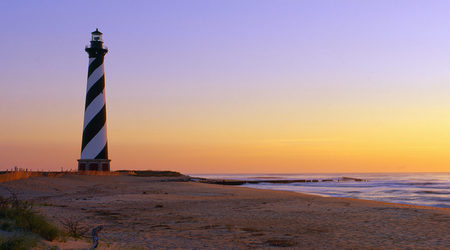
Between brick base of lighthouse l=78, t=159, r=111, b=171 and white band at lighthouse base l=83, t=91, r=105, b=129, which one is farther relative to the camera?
brick base of lighthouse l=78, t=159, r=111, b=171

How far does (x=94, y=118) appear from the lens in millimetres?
39062

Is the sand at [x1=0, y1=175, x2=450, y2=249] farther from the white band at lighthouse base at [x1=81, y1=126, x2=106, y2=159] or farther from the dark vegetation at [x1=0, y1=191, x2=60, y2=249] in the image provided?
the white band at lighthouse base at [x1=81, y1=126, x2=106, y2=159]

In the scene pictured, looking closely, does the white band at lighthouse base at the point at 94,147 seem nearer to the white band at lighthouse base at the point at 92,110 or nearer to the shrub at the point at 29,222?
the white band at lighthouse base at the point at 92,110

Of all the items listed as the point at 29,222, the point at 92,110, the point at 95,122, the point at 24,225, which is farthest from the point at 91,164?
the point at 24,225

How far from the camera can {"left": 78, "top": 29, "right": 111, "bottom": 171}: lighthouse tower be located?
3909 centimetres

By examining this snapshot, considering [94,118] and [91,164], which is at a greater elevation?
[94,118]

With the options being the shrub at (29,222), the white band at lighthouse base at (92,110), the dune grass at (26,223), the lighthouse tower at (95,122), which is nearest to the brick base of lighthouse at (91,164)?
the lighthouse tower at (95,122)

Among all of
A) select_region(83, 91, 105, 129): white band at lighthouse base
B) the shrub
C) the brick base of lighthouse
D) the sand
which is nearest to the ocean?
the sand

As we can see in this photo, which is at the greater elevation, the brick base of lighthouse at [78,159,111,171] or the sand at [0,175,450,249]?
the brick base of lighthouse at [78,159,111,171]

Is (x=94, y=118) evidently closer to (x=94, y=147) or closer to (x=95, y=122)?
(x=95, y=122)

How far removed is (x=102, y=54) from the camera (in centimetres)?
4056

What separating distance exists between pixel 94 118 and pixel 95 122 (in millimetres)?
393

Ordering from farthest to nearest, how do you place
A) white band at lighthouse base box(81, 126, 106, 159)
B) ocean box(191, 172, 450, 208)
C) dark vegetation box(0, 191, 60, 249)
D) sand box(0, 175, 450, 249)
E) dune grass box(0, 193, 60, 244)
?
white band at lighthouse base box(81, 126, 106, 159), ocean box(191, 172, 450, 208), sand box(0, 175, 450, 249), dune grass box(0, 193, 60, 244), dark vegetation box(0, 191, 60, 249)

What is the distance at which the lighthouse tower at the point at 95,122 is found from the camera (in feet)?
128
